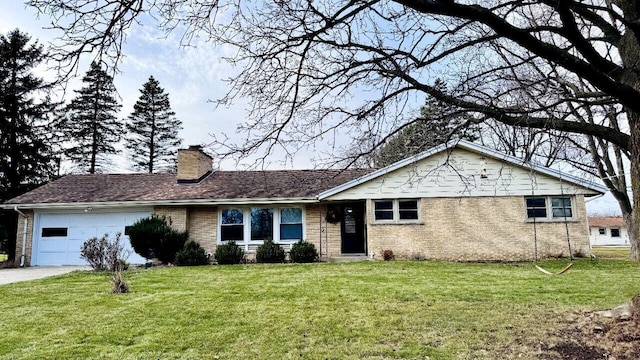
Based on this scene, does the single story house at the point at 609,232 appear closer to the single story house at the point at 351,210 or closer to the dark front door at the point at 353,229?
the single story house at the point at 351,210

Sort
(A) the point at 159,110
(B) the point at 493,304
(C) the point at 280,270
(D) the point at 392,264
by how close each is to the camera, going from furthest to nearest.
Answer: (A) the point at 159,110, (D) the point at 392,264, (C) the point at 280,270, (B) the point at 493,304

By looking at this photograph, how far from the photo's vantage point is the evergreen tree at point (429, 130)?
5786mm

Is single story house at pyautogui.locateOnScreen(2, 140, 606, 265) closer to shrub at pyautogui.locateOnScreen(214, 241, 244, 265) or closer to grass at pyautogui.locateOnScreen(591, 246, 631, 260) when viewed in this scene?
shrub at pyautogui.locateOnScreen(214, 241, 244, 265)

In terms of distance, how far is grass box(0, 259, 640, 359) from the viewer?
5105mm

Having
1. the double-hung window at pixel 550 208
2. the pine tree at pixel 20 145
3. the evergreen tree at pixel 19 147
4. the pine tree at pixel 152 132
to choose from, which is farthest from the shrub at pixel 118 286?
the pine tree at pixel 152 132

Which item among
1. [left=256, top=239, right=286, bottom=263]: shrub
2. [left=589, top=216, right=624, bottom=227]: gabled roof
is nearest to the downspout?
[left=256, top=239, right=286, bottom=263]: shrub

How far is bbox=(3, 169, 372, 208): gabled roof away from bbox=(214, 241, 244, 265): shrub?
2.04m

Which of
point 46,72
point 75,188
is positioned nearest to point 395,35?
point 46,72

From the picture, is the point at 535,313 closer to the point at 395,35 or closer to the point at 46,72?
the point at 395,35

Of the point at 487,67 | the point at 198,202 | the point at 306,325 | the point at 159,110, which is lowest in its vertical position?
the point at 306,325

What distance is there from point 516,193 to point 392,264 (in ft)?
19.2

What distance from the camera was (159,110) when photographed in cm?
3734

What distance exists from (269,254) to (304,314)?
933 cm

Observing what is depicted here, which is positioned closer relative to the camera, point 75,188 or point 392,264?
point 392,264
